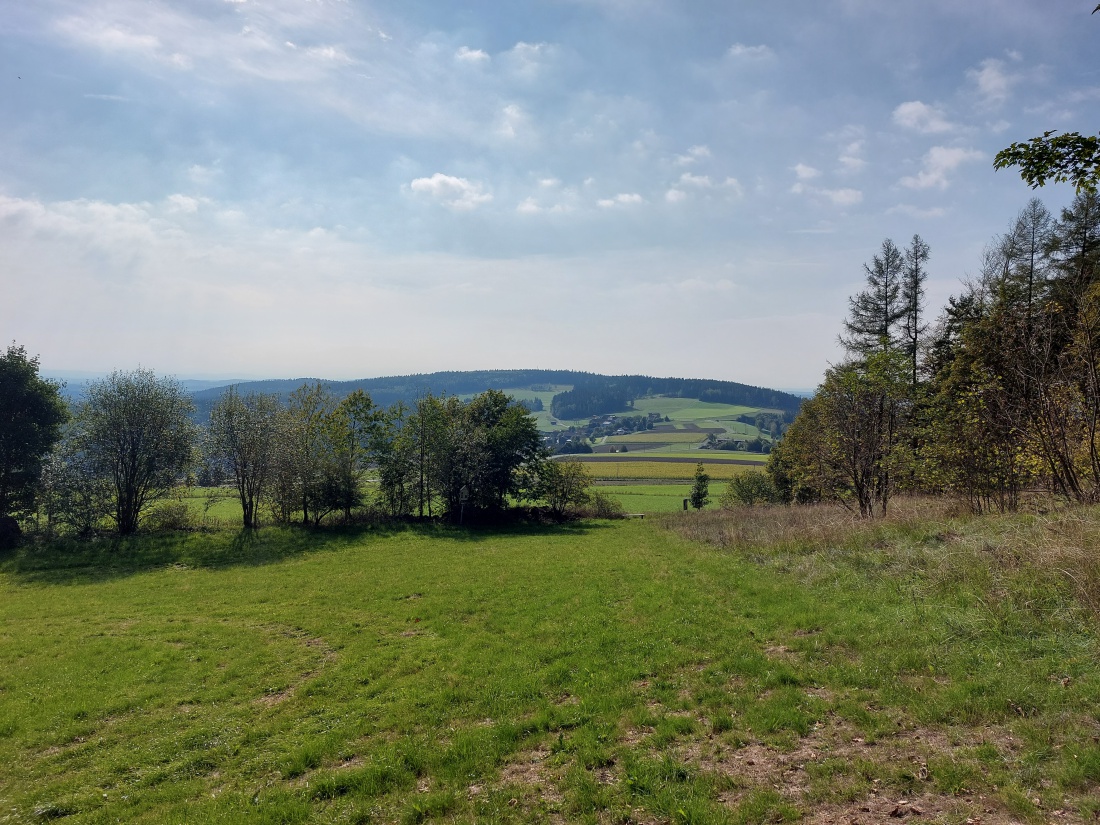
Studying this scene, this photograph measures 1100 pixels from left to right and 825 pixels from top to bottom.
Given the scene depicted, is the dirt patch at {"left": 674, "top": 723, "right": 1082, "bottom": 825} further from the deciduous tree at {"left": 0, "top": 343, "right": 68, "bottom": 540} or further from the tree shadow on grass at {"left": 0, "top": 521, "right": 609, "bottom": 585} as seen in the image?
the deciduous tree at {"left": 0, "top": 343, "right": 68, "bottom": 540}

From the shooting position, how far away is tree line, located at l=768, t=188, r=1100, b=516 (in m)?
13.7

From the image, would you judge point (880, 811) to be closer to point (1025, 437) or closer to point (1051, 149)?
point (1051, 149)

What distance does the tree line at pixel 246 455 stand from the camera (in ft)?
110

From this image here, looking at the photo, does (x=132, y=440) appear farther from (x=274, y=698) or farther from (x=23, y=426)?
(x=274, y=698)

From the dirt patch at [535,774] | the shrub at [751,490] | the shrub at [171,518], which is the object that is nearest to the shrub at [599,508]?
the shrub at [751,490]

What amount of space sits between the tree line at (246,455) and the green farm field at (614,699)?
799 inches

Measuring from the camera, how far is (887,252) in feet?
125

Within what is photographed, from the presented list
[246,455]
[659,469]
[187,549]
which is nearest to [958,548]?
[187,549]

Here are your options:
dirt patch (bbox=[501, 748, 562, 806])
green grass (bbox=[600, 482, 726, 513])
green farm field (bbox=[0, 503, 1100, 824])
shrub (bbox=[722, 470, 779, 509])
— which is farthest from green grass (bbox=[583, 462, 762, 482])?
dirt patch (bbox=[501, 748, 562, 806])

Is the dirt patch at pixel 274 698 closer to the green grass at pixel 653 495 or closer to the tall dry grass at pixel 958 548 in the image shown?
the tall dry grass at pixel 958 548

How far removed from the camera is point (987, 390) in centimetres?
1614

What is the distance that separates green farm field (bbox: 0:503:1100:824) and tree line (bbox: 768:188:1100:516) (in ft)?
9.23

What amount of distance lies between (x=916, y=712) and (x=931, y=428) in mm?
15831

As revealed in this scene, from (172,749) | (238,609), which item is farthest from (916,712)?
(238,609)
